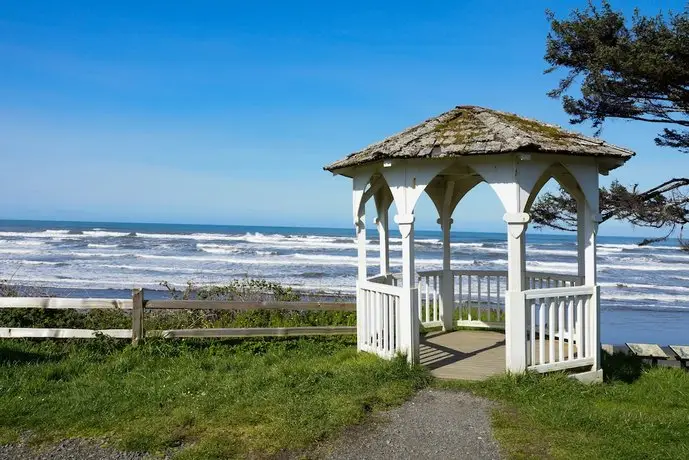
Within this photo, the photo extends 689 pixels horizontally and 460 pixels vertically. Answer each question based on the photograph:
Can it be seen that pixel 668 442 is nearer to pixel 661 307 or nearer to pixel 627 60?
pixel 627 60

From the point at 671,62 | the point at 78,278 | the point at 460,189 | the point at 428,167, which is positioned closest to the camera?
the point at 428,167

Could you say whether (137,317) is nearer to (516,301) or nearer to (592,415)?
(516,301)

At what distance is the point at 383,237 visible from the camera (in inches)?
347

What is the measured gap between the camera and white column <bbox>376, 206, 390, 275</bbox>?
28.7ft

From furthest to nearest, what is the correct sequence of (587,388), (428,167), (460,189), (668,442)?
(460,189) → (428,167) → (587,388) → (668,442)

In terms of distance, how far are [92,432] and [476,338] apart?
594 centimetres

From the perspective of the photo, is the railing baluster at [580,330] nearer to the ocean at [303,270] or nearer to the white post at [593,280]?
the white post at [593,280]

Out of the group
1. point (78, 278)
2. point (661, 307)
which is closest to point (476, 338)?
point (661, 307)

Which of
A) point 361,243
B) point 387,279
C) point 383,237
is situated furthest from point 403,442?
point 383,237

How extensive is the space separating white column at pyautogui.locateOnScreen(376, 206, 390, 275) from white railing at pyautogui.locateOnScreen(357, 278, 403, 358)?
3.22 ft

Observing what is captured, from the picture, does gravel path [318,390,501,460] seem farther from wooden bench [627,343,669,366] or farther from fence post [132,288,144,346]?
fence post [132,288,144,346]

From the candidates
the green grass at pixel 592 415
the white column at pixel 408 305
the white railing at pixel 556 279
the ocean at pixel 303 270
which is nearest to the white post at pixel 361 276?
the white column at pixel 408 305

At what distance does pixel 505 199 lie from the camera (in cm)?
637

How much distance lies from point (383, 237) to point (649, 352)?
4372 mm
